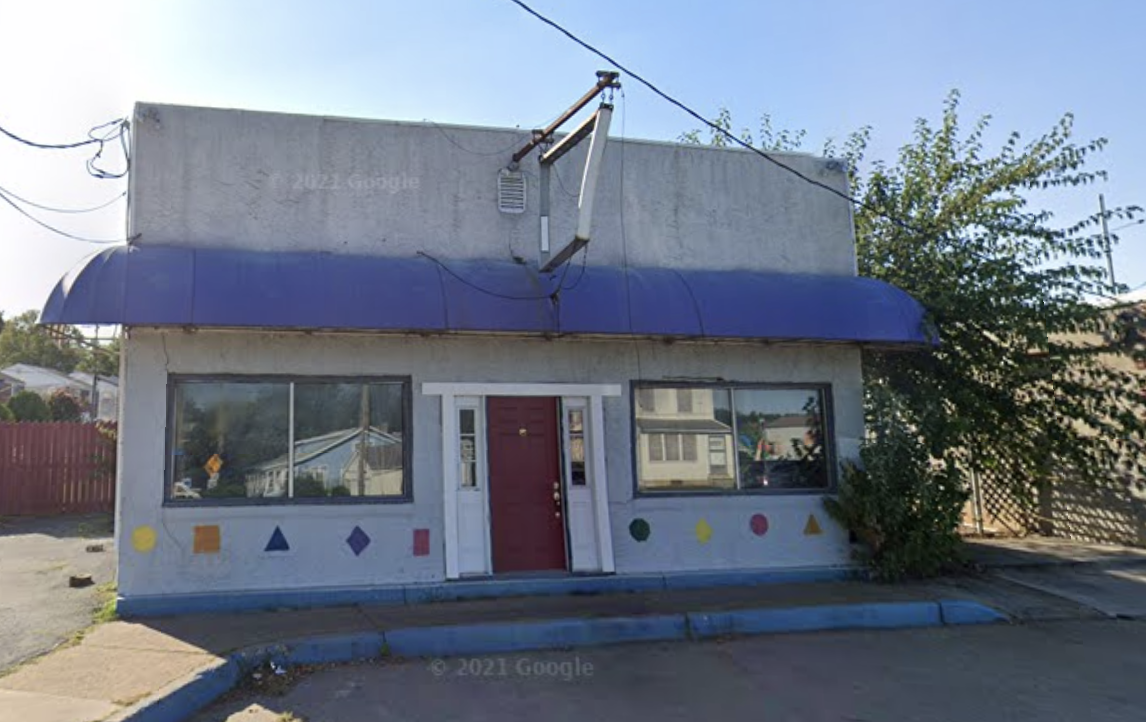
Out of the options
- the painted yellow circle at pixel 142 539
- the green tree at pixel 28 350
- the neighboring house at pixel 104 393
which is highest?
the green tree at pixel 28 350

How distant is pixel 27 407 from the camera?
22.9 metres

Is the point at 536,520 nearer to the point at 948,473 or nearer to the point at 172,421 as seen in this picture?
the point at 172,421

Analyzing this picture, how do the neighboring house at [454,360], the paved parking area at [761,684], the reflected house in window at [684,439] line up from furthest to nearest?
the reflected house in window at [684,439], the neighboring house at [454,360], the paved parking area at [761,684]

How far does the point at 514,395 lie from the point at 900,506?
15.2 feet

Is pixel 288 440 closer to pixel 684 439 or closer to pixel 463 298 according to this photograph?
pixel 463 298

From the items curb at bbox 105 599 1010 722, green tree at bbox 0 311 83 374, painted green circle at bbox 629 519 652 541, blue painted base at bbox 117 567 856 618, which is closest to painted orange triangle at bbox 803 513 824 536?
blue painted base at bbox 117 567 856 618

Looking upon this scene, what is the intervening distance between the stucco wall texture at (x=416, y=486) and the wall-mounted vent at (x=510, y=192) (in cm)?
158

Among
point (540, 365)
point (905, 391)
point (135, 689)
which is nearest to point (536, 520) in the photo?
point (540, 365)

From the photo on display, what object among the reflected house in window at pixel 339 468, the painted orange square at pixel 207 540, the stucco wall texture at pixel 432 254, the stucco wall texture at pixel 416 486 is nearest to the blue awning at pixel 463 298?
the stucco wall texture at pixel 432 254

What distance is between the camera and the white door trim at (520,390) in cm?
918

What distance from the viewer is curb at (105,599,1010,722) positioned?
19.1ft

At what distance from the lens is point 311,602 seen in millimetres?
8414

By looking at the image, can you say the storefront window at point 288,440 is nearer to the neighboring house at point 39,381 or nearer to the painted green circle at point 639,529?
the painted green circle at point 639,529

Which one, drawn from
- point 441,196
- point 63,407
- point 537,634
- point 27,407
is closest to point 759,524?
point 537,634
